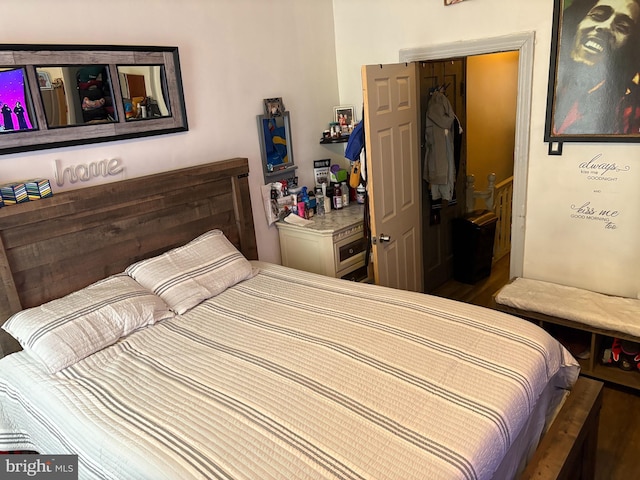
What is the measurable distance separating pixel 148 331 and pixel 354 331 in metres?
0.92

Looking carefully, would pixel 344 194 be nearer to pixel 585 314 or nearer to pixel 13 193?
pixel 585 314

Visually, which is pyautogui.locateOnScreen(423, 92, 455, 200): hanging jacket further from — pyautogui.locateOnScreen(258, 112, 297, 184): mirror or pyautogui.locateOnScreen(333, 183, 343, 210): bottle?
pyautogui.locateOnScreen(258, 112, 297, 184): mirror

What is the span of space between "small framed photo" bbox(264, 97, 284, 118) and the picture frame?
1.62 meters

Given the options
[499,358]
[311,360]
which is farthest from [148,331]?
[499,358]

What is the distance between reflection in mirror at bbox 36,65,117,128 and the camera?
7.01ft

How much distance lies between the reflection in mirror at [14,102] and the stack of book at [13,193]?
0.24 meters

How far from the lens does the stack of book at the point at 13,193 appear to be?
6.55 ft

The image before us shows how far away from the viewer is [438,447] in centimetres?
130

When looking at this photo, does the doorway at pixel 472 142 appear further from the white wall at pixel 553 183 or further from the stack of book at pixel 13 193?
the stack of book at pixel 13 193

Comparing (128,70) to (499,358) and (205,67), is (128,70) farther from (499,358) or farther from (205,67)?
(499,358)

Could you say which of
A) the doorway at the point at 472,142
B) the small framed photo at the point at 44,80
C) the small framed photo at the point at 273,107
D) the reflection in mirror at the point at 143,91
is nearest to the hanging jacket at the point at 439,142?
the doorway at the point at 472,142

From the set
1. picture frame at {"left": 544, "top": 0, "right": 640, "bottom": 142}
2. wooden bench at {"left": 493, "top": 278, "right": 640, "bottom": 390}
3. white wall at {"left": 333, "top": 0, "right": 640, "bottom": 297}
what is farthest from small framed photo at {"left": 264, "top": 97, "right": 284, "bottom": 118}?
wooden bench at {"left": 493, "top": 278, "right": 640, "bottom": 390}

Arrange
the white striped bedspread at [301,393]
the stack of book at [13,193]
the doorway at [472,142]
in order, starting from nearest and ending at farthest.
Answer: the white striped bedspread at [301,393]
the stack of book at [13,193]
the doorway at [472,142]

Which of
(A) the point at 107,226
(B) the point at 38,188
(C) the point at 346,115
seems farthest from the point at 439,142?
(B) the point at 38,188
